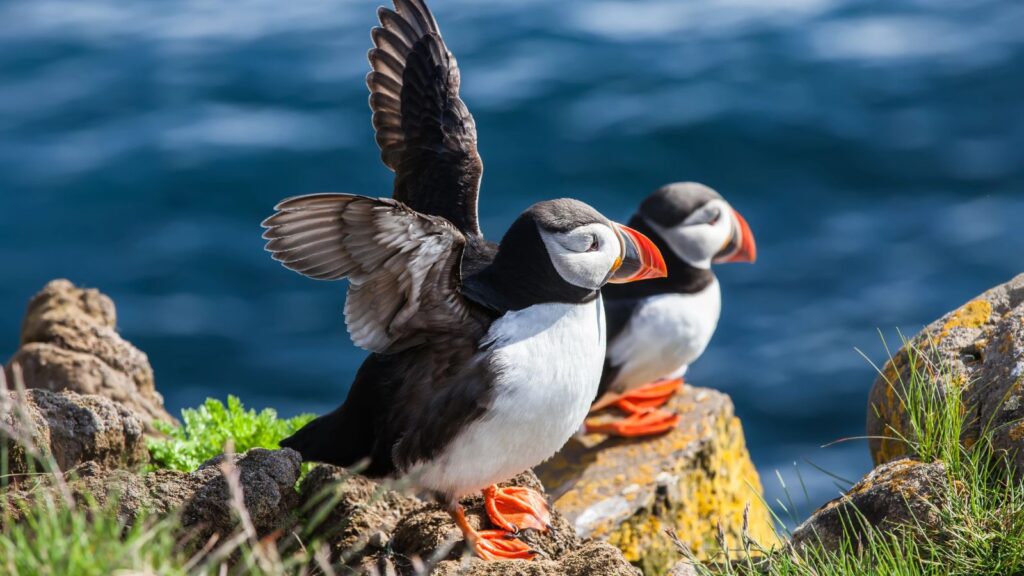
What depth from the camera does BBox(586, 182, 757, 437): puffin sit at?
724 centimetres

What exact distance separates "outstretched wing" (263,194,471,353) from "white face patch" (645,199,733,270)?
9.37 feet

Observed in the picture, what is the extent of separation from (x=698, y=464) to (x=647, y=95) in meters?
6.57

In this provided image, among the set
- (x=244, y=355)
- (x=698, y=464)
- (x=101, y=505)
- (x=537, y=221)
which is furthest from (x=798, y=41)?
(x=101, y=505)

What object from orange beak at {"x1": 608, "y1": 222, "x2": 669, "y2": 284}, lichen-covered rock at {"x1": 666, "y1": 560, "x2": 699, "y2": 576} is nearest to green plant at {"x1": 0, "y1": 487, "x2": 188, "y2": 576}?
lichen-covered rock at {"x1": 666, "y1": 560, "x2": 699, "y2": 576}

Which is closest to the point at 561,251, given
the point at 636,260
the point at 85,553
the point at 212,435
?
the point at 636,260

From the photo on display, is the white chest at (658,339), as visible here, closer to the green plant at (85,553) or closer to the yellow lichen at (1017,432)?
the yellow lichen at (1017,432)

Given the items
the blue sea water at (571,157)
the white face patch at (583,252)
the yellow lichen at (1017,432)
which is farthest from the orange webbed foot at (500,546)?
the blue sea water at (571,157)

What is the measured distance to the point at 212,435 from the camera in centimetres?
558

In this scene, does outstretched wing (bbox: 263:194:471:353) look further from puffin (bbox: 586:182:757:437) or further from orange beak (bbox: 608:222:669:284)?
puffin (bbox: 586:182:757:437)

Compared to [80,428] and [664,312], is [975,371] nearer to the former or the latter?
[664,312]

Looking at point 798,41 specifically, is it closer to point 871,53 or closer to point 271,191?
point 871,53

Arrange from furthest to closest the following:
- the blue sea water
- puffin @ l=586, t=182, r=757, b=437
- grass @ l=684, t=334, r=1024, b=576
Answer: the blue sea water → puffin @ l=586, t=182, r=757, b=437 → grass @ l=684, t=334, r=1024, b=576

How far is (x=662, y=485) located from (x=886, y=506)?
2.35 meters

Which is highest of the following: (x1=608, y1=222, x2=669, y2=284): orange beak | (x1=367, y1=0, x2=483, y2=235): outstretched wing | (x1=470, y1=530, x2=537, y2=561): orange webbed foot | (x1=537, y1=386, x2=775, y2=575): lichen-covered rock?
(x1=367, y1=0, x2=483, y2=235): outstretched wing
